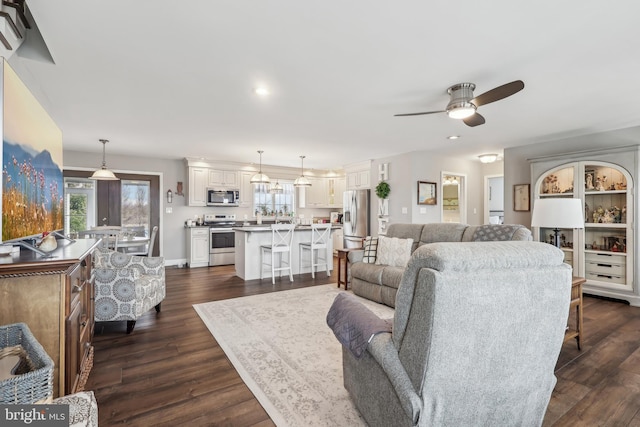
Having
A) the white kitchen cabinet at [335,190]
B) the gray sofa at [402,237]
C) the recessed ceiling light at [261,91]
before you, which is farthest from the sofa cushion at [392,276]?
the white kitchen cabinet at [335,190]

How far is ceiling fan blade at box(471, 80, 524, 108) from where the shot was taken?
2.29 meters

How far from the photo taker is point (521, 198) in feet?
17.7

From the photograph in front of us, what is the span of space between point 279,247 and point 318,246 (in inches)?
31.3

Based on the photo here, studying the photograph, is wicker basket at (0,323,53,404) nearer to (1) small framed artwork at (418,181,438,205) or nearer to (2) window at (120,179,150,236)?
(2) window at (120,179,150,236)

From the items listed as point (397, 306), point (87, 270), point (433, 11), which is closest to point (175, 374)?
point (87, 270)

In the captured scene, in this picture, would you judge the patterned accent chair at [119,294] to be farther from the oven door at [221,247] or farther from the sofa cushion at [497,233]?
the sofa cushion at [497,233]

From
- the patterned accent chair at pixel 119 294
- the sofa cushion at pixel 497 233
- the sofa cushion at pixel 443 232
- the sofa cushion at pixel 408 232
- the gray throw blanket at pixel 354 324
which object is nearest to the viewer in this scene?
the gray throw blanket at pixel 354 324

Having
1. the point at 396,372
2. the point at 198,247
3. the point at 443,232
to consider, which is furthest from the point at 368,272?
the point at 198,247

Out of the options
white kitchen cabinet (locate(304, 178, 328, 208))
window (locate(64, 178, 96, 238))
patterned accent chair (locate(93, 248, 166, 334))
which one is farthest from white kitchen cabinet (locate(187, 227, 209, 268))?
patterned accent chair (locate(93, 248, 166, 334))

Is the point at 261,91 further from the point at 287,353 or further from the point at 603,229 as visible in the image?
the point at 603,229

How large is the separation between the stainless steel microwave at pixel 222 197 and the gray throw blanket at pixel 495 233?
527 cm

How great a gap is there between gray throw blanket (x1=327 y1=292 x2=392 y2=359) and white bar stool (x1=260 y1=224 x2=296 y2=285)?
3.35 metres

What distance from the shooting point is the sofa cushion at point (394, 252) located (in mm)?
3939

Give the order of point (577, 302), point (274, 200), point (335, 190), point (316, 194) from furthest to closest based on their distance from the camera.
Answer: point (335, 190) < point (316, 194) < point (274, 200) < point (577, 302)
